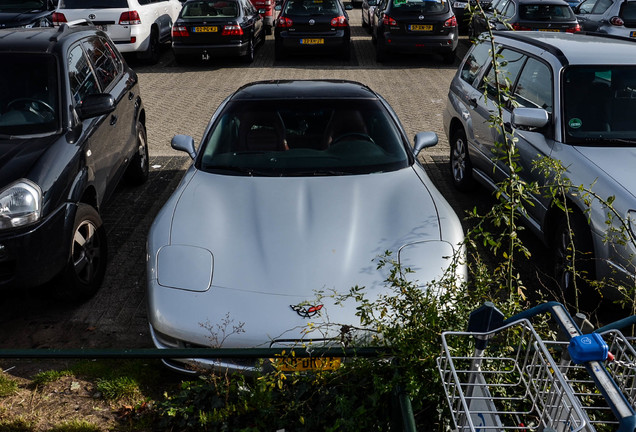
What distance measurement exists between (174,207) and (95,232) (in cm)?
101

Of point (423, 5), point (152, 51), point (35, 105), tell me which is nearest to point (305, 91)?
point (35, 105)

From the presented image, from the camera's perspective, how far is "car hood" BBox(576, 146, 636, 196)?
15.0 ft

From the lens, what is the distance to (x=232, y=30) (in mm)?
14797

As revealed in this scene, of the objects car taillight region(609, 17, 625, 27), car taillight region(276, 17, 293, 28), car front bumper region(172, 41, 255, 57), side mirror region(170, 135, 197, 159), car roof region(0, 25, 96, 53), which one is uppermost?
car roof region(0, 25, 96, 53)

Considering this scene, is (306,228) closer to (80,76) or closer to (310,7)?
(80,76)

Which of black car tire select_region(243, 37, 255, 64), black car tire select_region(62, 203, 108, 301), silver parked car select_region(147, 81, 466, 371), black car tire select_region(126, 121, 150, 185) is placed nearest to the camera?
silver parked car select_region(147, 81, 466, 371)

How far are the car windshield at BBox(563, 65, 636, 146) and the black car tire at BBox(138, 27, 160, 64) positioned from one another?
11.7 meters

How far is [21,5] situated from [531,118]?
13.0 m

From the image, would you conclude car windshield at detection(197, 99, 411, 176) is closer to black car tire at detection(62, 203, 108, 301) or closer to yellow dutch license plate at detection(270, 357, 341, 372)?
black car tire at detection(62, 203, 108, 301)

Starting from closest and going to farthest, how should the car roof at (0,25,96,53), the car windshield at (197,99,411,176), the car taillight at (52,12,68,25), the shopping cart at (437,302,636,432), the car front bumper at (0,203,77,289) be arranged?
the shopping cart at (437,302,636,432) < the car front bumper at (0,203,77,289) < the car windshield at (197,99,411,176) < the car roof at (0,25,96,53) < the car taillight at (52,12,68,25)

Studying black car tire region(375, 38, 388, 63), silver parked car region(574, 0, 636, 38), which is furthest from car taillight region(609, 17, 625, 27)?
black car tire region(375, 38, 388, 63)

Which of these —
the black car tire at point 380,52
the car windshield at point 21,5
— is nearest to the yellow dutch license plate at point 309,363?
the black car tire at point 380,52

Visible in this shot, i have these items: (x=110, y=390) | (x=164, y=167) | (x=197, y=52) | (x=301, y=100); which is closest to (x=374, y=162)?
(x=301, y=100)

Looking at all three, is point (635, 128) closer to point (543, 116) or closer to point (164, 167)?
point (543, 116)
